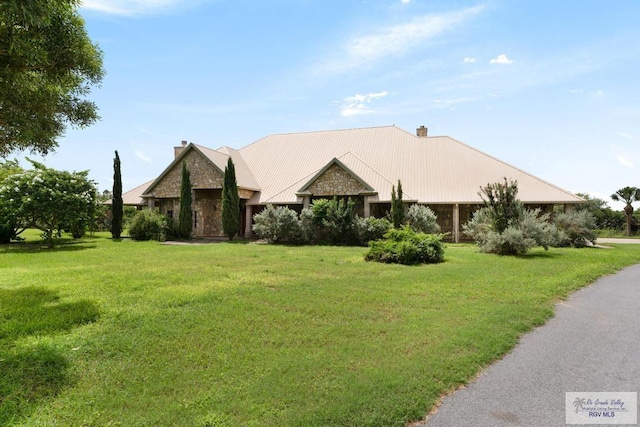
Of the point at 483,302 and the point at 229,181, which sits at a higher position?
the point at 229,181

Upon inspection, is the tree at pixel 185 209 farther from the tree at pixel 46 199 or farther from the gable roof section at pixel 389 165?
the tree at pixel 46 199

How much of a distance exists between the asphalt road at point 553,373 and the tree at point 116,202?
24155 mm

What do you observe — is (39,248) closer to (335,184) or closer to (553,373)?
(335,184)

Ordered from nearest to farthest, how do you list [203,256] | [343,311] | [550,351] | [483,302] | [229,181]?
1. [550,351]
2. [343,311]
3. [483,302]
4. [203,256]
5. [229,181]

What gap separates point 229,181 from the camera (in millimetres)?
24000

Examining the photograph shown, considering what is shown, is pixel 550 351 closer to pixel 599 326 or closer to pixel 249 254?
pixel 599 326

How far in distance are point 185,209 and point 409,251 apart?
16.4 m

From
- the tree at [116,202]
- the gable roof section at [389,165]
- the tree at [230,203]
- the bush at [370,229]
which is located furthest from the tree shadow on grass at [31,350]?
the gable roof section at [389,165]

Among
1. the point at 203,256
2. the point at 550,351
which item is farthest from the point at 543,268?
the point at 203,256

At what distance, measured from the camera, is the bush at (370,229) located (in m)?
20.3

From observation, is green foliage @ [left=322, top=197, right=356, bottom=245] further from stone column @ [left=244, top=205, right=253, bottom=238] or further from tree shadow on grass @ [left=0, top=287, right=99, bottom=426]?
tree shadow on grass @ [left=0, top=287, right=99, bottom=426]

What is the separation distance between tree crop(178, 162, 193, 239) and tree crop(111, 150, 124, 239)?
12.2 feet

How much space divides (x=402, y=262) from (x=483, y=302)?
5714 mm

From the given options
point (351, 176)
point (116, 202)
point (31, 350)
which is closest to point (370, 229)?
point (351, 176)
